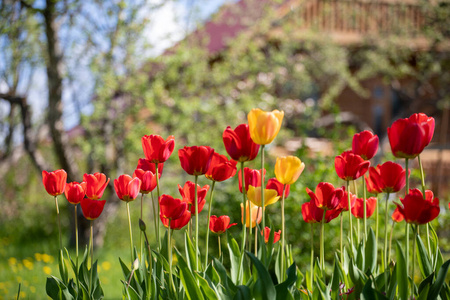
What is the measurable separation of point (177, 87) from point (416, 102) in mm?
9343

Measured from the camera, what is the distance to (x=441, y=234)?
6188mm

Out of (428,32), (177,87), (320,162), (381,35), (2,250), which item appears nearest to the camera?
(320,162)

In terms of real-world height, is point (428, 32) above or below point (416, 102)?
above

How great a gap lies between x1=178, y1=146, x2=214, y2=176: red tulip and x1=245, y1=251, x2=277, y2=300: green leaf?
1.32ft

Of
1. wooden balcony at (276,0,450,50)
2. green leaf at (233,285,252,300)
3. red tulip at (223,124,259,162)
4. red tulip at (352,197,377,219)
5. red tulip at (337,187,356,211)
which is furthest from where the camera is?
wooden balcony at (276,0,450,50)

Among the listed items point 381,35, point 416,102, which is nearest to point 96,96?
point 381,35

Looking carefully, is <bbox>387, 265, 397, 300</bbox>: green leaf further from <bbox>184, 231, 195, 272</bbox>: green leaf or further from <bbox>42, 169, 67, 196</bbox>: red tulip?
<bbox>42, 169, 67, 196</bbox>: red tulip

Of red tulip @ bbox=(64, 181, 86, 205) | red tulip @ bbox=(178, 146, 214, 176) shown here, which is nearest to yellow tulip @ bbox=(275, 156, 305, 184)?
red tulip @ bbox=(178, 146, 214, 176)

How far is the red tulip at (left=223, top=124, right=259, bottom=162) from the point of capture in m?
1.57

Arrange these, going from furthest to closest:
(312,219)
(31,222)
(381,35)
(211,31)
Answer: (211,31) → (381,35) → (31,222) → (312,219)

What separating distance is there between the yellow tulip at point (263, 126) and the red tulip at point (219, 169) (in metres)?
0.19

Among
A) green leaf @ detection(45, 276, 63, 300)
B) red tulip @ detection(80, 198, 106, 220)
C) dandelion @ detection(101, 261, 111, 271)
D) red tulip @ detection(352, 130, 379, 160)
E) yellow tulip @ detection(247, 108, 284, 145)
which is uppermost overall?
yellow tulip @ detection(247, 108, 284, 145)

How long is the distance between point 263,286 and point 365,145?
0.69 meters

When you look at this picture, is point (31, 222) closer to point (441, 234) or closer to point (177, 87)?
point (177, 87)
